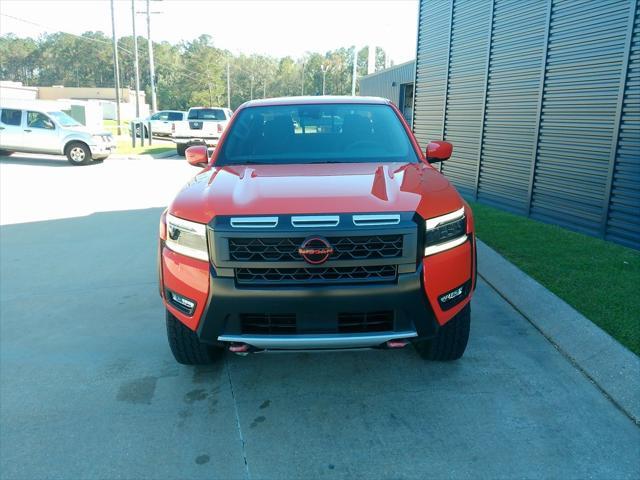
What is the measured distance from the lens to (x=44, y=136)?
17625 millimetres

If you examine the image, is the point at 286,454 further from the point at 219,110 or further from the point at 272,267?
the point at 219,110

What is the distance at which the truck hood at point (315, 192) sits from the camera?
2842 mm

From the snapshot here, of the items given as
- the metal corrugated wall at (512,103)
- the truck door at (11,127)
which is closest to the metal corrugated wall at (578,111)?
the metal corrugated wall at (512,103)

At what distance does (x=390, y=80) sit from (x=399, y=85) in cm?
138

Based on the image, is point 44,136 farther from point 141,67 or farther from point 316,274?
point 141,67

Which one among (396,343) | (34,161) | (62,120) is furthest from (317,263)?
(34,161)

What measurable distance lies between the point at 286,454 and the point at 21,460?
1.33m

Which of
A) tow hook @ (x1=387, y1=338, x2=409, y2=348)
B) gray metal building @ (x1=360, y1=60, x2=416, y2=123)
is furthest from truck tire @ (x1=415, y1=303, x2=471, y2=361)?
gray metal building @ (x1=360, y1=60, x2=416, y2=123)

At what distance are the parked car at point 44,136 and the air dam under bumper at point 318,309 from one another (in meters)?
16.8

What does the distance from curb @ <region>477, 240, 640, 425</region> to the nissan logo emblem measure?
193 centimetres

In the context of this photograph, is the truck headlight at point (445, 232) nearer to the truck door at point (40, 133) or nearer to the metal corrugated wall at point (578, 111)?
the metal corrugated wall at point (578, 111)

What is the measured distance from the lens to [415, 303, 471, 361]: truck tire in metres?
3.26

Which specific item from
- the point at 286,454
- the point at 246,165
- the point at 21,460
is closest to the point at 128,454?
the point at 21,460

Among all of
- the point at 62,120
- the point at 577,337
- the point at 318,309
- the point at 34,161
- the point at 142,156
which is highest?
the point at 62,120
